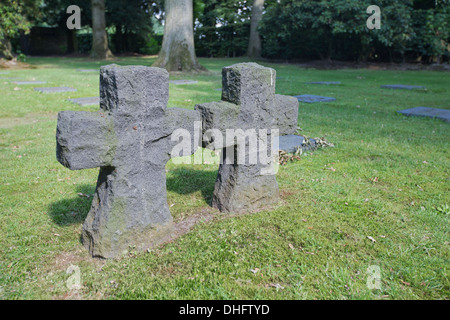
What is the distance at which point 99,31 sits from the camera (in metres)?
22.1

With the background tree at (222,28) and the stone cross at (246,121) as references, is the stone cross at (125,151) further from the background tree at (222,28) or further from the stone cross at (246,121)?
the background tree at (222,28)

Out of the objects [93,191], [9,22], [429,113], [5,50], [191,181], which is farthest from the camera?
[5,50]

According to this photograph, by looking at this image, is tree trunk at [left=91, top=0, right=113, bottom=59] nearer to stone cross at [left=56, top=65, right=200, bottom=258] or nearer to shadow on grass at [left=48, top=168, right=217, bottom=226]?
shadow on grass at [left=48, top=168, right=217, bottom=226]

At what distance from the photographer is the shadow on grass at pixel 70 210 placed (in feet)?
10.3

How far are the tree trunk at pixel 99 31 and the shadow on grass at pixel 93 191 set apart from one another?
67.8 feet

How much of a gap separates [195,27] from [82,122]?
28.3 metres

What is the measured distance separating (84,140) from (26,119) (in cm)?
533

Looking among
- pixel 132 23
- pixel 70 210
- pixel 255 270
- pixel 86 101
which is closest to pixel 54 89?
pixel 86 101

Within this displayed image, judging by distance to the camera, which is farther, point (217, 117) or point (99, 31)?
point (99, 31)

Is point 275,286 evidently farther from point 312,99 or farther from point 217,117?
point 312,99

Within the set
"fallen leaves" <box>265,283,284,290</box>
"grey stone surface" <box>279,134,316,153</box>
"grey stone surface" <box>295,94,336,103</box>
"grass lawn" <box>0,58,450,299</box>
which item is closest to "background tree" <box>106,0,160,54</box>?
"grey stone surface" <box>295,94,336,103</box>

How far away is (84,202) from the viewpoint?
3514 mm
